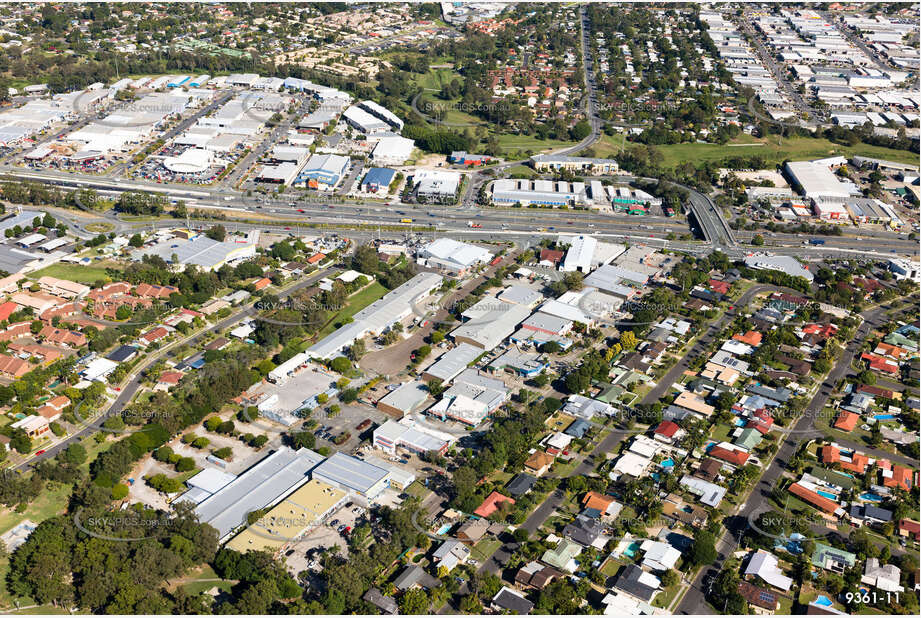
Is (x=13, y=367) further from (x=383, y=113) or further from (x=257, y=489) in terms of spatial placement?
(x=383, y=113)

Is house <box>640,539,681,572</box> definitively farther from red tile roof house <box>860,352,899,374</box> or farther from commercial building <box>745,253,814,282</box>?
commercial building <box>745,253,814,282</box>

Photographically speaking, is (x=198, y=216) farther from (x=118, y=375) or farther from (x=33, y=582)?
(x=33, y=582)

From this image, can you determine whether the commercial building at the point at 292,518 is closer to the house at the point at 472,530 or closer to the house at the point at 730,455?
the house at the point at 472,530

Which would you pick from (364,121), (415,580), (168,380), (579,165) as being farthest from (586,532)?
(364,121)

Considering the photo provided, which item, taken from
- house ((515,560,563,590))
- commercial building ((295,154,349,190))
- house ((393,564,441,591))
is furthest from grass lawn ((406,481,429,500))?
commercial building ((295,154,349,190))

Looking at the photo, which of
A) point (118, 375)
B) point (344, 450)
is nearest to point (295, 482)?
point (344, 450)

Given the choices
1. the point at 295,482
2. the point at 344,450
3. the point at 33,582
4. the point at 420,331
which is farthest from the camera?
the point at 420,331
